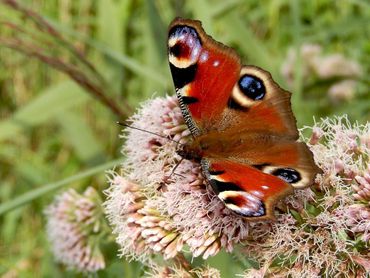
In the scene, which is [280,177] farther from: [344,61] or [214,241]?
[344,61]

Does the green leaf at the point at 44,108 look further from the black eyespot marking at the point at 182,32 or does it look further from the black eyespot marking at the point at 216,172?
the black eyespot marking at the point at 216,172

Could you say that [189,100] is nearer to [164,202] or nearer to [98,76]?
[164,202]

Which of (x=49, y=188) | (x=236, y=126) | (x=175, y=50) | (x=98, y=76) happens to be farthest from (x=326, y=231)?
(x=98, y=76)

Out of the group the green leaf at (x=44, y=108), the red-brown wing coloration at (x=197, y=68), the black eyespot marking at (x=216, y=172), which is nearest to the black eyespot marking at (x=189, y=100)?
the red-brown wing coloration at (x=197, y=68)

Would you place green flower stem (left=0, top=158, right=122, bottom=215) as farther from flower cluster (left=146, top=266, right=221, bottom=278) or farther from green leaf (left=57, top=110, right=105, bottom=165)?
green leaf (left=57, top=110, right=105, bottom=165)

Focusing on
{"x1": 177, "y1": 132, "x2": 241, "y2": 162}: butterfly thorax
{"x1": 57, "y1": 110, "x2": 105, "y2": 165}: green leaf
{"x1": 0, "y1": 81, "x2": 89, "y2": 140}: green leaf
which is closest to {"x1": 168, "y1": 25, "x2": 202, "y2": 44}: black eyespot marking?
{"x1": 177, "y1": 132, "x2": 241, "y2": 162}: butterfly thorax
